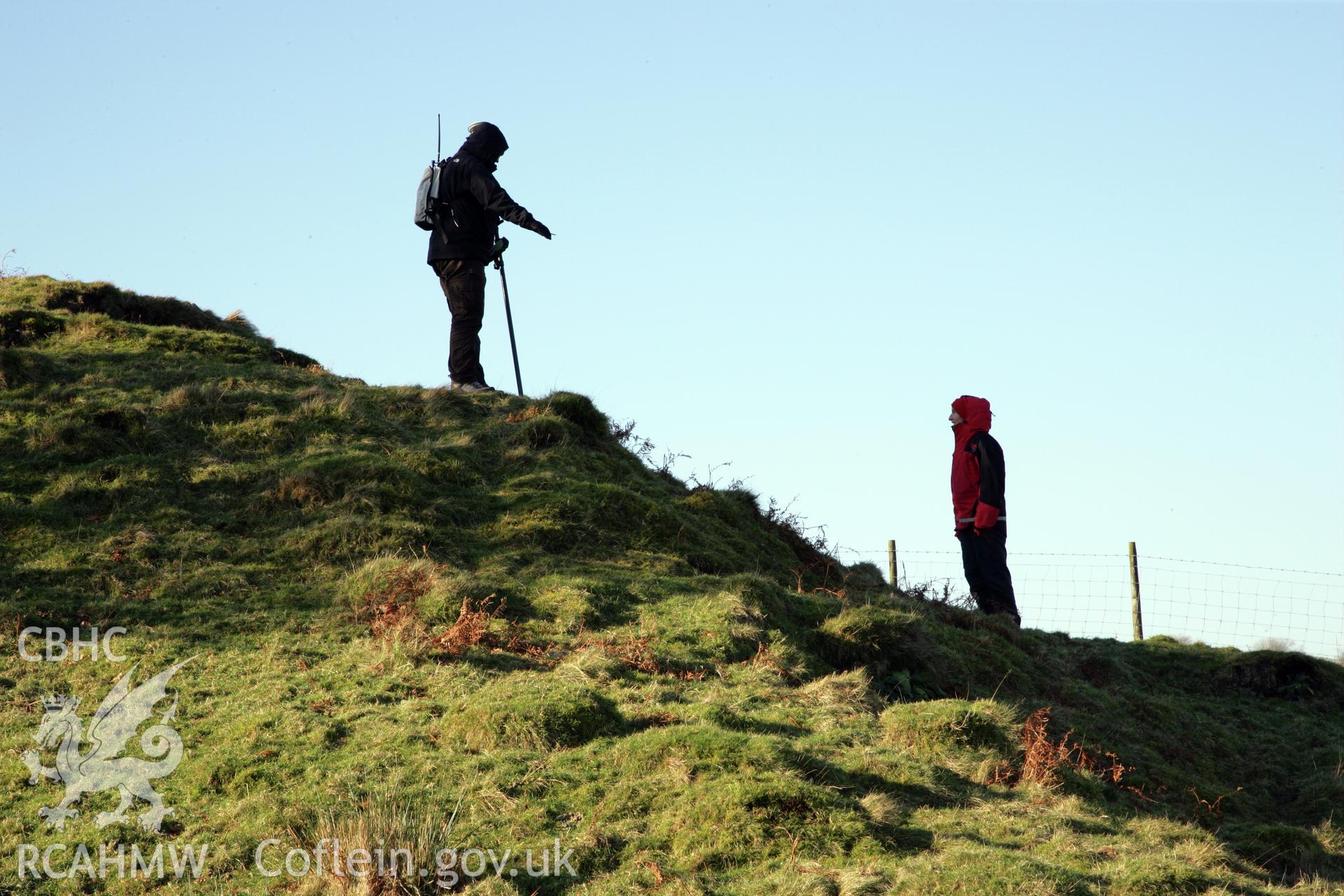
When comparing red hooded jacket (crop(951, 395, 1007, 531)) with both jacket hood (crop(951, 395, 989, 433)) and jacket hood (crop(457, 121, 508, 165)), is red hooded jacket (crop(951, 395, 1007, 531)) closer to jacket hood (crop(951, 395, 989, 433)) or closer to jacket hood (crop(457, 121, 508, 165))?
jacket hood (crop(951, 395, 989, 433))

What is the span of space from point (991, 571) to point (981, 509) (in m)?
0.72

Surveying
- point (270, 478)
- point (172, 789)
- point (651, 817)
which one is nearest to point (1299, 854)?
point (651, 817)

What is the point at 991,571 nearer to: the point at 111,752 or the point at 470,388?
the point at 470,388

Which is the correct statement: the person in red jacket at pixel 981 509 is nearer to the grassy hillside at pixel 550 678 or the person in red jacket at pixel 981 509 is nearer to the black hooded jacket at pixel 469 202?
the grassy hillside at pixel 550 678

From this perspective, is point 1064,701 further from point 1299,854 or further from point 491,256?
point 491,256

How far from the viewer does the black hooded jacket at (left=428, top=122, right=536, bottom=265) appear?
13.9 meters

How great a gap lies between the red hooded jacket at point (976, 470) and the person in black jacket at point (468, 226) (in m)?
5.51

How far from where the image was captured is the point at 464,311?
14125 millimetres

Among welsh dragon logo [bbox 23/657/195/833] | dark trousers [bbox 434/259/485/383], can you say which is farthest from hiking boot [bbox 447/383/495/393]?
welsh dragon logo [bbox 23/657/195/833]

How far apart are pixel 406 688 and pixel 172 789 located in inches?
64.3

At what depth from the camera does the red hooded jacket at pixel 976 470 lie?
13.4 m

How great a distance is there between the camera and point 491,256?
14.3 metres

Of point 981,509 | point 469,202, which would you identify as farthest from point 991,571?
point 469,202

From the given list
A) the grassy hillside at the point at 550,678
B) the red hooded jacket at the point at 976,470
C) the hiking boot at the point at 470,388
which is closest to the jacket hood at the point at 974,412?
the red hooded jacket at the point at 976,470
